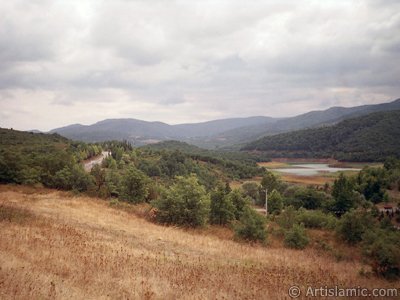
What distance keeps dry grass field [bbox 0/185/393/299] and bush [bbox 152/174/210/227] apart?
7449 mm

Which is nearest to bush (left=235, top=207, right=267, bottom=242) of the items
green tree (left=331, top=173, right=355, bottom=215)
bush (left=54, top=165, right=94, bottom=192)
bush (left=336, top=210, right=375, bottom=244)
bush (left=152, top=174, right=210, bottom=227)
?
bush (left=152, top=174, right=210, bottom=227)

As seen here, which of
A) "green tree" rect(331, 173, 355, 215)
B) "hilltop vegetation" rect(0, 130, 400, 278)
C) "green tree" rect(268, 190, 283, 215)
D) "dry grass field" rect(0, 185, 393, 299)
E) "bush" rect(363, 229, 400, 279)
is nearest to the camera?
"dry grass field" rect(0, 185, 393, 299)

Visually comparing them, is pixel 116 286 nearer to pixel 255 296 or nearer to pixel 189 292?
pixel 189 292

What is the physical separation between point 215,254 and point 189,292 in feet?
20.9

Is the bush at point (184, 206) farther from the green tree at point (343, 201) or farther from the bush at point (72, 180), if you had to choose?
the green tree at point (343, 201)

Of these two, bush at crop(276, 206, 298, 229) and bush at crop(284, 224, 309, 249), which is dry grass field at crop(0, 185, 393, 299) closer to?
bush at crop(284, 224, 309, 249)

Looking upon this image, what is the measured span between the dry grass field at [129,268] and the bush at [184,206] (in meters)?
7.45

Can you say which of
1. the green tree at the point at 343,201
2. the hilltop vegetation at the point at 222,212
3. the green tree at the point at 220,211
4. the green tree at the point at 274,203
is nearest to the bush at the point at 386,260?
the hilltop vegetation at the point at 222,212

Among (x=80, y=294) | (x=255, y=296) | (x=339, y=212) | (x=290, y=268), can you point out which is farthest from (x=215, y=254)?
(x=339, y=212)

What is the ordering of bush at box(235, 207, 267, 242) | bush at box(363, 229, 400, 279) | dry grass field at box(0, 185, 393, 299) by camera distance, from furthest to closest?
bush at box(235, 207, 267, 242) → bush at box(363, 229, 400, 279) → dry grass field at box(0, 185, 393, 299)

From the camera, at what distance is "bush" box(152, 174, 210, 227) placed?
2448 cm

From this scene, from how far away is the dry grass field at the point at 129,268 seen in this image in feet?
25.9

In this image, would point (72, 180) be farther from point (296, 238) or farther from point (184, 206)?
point (296, 238)

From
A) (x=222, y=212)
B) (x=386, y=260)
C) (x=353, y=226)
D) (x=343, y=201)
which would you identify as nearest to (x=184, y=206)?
(x=222, y=212)
